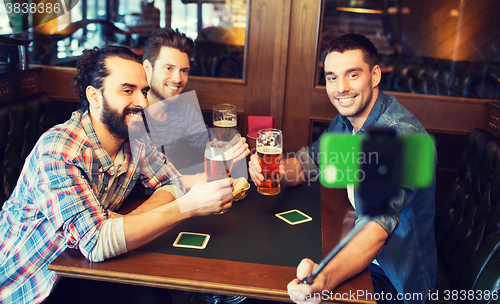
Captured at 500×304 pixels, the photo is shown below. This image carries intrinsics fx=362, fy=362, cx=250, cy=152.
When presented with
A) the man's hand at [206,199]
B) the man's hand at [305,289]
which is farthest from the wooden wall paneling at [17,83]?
the man's hand at [305,289]

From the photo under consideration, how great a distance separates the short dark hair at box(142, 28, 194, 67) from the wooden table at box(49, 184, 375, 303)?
124 cm

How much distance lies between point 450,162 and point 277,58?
1.51m

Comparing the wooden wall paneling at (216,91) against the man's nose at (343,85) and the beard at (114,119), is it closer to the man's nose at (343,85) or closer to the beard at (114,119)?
the man's nose at (343,85)

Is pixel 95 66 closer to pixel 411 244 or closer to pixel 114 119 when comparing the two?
pixel 114 119

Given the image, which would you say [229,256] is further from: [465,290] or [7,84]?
[7,84]

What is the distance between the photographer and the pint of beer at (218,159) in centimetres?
150

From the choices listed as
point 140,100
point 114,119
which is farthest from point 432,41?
point 114,119

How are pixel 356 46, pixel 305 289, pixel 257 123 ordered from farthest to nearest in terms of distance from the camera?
pixel 257 123 < pixel 356 46 < pixel 305 289

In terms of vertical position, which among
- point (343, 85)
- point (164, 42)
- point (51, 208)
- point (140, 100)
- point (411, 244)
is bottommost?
point (411, 244)

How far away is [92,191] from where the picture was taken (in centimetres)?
128

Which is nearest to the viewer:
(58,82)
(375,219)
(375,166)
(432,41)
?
(375,166)

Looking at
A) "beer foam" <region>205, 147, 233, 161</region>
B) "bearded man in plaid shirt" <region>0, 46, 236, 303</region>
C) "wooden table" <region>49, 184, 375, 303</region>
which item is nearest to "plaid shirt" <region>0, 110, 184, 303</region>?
"bearded man in plaid shirt" <region>0, 46, 236, 303</region>

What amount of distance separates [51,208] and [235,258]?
64cm

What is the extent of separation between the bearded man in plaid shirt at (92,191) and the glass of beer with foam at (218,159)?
0.14 m
